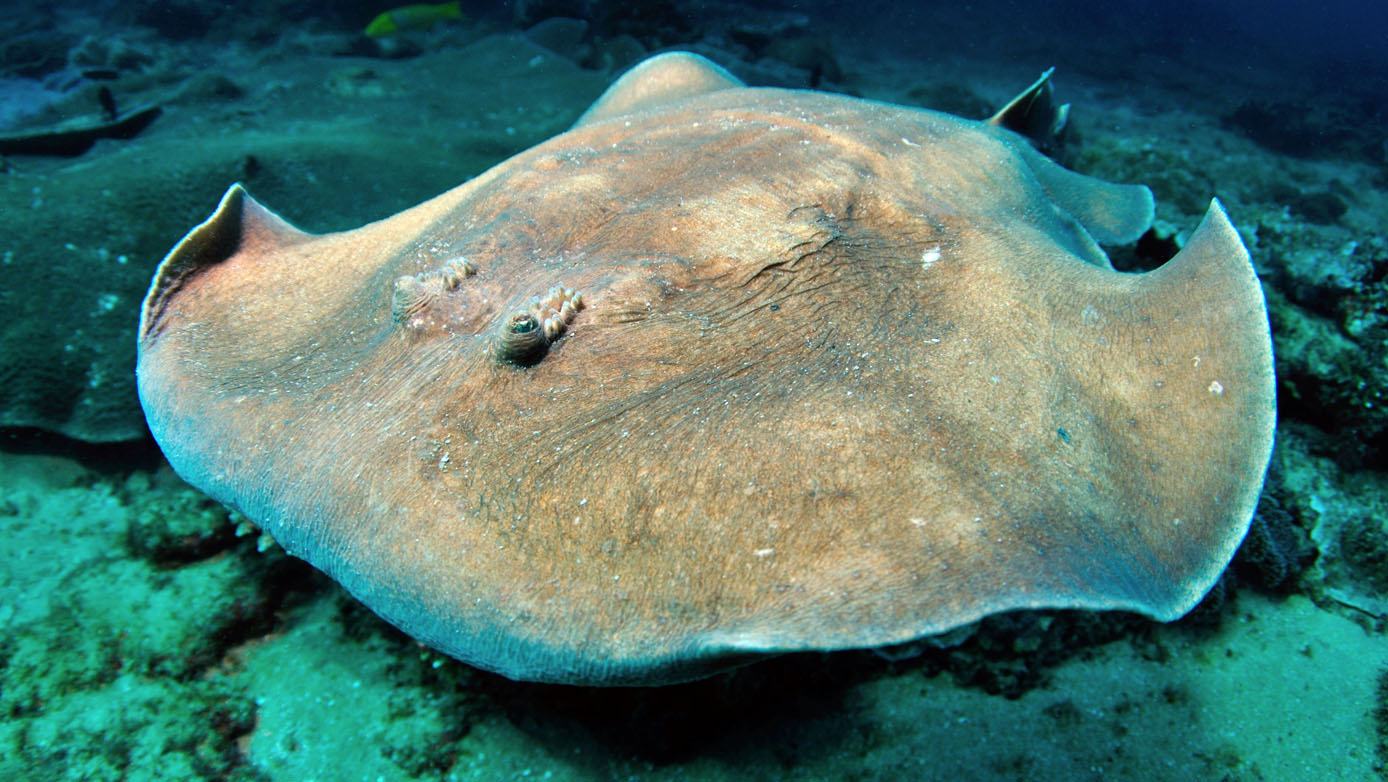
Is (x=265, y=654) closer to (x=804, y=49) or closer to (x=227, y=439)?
(x=227, y=439)

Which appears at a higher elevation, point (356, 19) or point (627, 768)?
point (356, 19)

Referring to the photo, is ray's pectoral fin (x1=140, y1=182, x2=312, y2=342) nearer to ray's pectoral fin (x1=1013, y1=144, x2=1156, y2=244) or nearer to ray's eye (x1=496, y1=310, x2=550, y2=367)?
ray's eye (x1=496, y1=310, x2=550, y2=367)

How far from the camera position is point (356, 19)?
16672 millimetres

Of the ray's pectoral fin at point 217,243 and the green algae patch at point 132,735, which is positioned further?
the ray's pectoral fin at point 217,243

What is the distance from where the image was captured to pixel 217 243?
3080mm

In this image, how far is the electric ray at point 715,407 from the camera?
174 centimetres

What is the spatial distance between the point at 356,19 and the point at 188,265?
1790 cm

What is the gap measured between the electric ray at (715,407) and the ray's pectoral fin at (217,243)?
0.07 feet

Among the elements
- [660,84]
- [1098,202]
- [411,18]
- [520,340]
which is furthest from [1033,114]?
[411,18]

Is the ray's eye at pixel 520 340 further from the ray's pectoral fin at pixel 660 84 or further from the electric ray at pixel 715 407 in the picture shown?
the ray's pectoral fin at pixel 660 84

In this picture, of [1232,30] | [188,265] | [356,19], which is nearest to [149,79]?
[356,19]

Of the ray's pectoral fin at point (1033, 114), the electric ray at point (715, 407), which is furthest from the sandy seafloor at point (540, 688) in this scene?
the ray's pectoral fin at point (1033, 114)

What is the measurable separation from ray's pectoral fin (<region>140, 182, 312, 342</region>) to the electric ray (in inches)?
0.8

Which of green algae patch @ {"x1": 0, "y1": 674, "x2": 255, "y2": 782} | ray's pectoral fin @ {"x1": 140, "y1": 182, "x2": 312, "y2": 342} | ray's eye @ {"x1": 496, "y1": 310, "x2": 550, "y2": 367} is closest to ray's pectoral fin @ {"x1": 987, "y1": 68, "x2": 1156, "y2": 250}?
ray's eye @ {"x1": 496, "y1": 310, "x2": 550, "y2": 367}
